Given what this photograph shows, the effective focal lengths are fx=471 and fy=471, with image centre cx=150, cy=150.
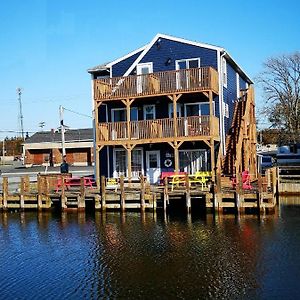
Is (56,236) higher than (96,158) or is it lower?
lower

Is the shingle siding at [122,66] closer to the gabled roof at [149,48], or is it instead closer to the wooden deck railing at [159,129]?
the gabled roof at [149,48]

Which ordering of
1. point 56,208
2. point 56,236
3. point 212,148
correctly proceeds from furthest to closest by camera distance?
1. point 56,208
2. point 212,148
3. point 56,236

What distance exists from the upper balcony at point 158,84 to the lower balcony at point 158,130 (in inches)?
67.9

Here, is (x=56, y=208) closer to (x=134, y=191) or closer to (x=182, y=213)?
(x=134, y=191)

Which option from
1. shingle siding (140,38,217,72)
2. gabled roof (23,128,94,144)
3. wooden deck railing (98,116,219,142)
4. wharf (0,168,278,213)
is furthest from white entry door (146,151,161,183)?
gabled roof (23,128,94,144)

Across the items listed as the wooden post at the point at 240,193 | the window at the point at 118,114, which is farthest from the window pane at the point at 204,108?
the wooden post at the point at 240,193

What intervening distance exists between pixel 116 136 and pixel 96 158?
2.21 metres

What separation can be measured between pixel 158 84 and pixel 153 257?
15.1 meters

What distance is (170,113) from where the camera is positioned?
31297mm

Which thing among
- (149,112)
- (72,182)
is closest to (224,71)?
(149,112)

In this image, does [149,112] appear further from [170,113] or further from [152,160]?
[152,160]

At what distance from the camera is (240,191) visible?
24.3 m

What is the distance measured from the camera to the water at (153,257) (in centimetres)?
1274

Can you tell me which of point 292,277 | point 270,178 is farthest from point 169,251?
point 270,178
